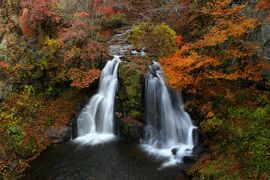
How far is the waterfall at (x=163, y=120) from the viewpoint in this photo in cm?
1725

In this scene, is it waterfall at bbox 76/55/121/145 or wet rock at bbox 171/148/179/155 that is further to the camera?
waterfall at bbox 76/55/121/145

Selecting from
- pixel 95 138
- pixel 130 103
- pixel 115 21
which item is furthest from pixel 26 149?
pixel 115 21

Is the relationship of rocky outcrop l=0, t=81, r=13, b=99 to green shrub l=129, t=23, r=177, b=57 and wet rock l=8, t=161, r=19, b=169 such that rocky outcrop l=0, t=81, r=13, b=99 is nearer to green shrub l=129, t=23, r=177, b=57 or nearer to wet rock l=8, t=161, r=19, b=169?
wet rock l=8, t=161, r=19, b=169

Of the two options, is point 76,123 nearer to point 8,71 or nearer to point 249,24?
point 8,71

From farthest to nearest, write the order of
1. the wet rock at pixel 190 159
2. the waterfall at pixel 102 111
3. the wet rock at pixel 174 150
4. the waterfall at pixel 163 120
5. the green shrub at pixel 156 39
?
the green shrub at pixel 156 39
the waterfall at pixel 102 111
the waterfall at pixel 163 120
the wet rock at pixel 174 150
the wet rock at pixel 190 159

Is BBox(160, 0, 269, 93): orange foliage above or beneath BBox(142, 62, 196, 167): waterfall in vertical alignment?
above

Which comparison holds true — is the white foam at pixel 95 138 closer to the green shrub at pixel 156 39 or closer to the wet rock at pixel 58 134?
the wet rock at pixel 58 134

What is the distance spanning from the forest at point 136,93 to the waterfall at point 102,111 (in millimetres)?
67

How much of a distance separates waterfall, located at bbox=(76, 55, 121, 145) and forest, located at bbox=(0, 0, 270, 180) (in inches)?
2.6

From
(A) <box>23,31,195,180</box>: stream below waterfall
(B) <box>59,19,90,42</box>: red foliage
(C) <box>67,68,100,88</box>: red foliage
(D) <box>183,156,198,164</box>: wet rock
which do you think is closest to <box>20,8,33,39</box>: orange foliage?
(B) <box>59,19,90,42</box>: red foliage

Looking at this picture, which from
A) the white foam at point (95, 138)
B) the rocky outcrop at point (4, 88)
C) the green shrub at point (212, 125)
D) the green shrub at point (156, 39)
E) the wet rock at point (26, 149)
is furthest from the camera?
the green shrub at point (156, 39)

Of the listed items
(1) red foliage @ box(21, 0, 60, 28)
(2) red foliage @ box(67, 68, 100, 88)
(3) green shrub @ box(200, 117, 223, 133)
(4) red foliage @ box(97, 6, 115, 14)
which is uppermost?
(4) red foliage @ box(97, 6, 115, 14)

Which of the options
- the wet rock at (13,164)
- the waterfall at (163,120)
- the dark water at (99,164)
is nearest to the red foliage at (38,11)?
the waterfall at (163,120)

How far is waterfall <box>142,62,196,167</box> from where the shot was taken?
17.2 meters
